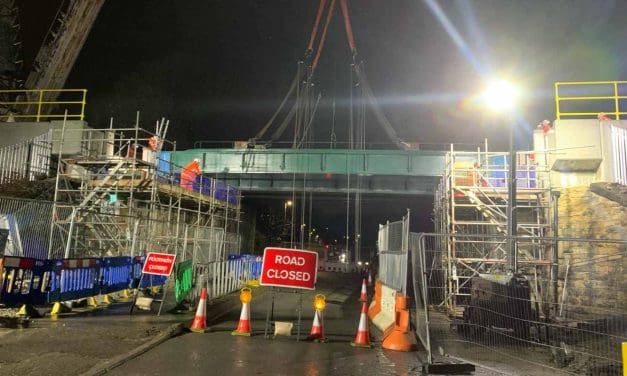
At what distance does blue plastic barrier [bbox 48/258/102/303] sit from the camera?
1089 cm

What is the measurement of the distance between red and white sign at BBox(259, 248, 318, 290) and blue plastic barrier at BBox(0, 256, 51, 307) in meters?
4.61

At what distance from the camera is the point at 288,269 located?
9961 millimetres

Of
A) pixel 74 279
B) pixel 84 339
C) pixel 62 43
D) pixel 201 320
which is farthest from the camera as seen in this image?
pixel 62 43

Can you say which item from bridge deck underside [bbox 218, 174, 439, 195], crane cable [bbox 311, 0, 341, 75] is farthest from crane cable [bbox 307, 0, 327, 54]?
bridge deck underside [bbox 218, 174, 439, 195]

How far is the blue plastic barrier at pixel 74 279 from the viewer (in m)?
10.9

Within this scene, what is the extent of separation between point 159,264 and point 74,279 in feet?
6.01

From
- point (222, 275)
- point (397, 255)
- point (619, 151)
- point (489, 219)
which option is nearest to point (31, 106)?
point (222, 275)

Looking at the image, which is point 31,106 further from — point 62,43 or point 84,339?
point 84,339

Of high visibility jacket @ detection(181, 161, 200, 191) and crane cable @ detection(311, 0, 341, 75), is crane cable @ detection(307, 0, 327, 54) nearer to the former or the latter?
crane cable @ detection(311, 0, 341, 75)

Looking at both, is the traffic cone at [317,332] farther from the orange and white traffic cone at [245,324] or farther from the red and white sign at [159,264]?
the red and white sign at [159,264]

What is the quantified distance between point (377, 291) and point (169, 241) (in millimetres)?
10280

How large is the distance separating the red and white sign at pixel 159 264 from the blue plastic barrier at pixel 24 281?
220 cm

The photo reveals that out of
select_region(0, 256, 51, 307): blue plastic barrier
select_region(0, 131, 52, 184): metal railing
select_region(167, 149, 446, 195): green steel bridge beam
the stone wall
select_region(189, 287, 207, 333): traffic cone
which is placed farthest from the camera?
select_region(167, 149, 446, 195): green steel bridge beam

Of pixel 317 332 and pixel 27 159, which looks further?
pixel 27 159
